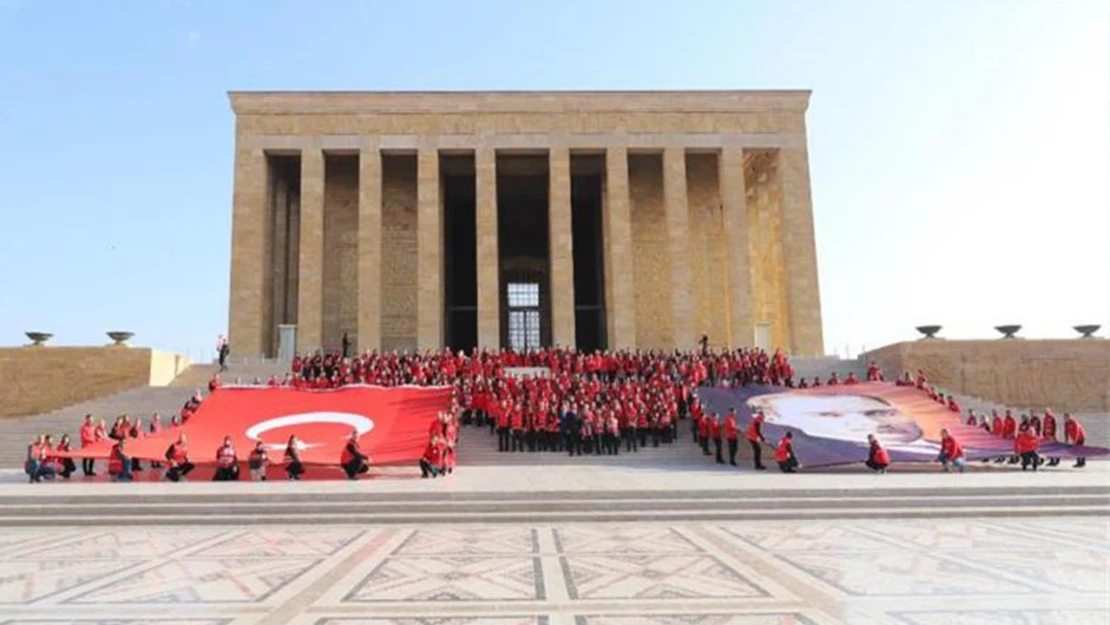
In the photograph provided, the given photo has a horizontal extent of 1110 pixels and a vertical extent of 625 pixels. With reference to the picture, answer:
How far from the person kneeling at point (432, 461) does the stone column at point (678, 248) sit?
1534 cm

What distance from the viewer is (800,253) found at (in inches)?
1014

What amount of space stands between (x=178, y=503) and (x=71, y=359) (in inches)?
544

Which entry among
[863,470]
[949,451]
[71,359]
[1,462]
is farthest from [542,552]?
[71,359]

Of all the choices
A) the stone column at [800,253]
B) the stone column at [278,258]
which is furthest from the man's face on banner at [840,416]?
the stone column at [278,258]

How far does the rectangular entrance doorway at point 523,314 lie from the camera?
31625 millimetres

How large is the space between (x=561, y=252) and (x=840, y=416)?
44.6 feet

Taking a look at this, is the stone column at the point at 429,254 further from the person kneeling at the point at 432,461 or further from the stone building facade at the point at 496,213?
the person kneeling at the point at 432,461

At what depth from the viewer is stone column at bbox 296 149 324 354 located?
24750 millimetres

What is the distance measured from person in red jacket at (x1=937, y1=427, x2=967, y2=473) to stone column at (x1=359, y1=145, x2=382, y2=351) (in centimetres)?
1823

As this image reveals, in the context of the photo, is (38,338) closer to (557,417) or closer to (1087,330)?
(557,417)

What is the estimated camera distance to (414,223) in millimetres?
28484

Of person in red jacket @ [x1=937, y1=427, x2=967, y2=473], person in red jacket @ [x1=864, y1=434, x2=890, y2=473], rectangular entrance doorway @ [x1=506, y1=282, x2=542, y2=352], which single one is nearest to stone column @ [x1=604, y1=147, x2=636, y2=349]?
rectangular entrance doorway @ [x1=506, y1=282, x2=542, y2=352]

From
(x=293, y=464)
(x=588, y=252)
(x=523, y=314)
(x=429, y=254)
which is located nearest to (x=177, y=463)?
(x=293, y=464)

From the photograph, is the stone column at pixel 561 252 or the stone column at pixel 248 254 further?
the stone column at pixel 561 252
